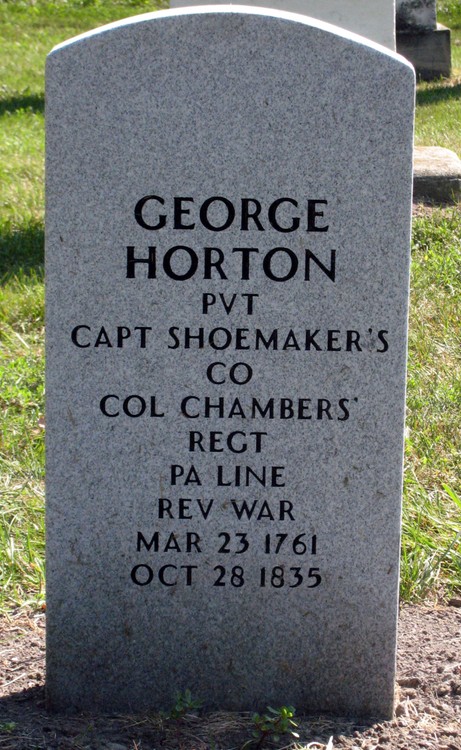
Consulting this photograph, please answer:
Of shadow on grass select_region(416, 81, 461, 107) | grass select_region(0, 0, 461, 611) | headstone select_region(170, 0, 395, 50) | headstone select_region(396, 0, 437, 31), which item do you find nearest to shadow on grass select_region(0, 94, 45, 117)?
grass select_region(0, 0, 461, 611)

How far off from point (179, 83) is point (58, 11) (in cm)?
1613

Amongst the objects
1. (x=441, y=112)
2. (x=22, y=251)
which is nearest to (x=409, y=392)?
(x=22, y=251)

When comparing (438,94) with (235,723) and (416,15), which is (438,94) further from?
(235,723)

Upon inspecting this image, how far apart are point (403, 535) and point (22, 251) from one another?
373cm

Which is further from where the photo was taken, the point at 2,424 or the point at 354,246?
the point at 2,424

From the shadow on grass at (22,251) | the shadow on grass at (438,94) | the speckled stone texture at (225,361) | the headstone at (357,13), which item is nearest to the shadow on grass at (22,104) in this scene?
the shadow on grass at (438,94)

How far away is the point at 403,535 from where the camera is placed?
10.6ft

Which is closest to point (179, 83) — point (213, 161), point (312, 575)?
point (213, 161)

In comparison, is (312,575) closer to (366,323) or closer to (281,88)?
(366,323)

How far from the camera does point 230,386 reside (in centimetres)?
245

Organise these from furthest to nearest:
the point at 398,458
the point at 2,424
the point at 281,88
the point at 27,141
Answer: the point at 27,141 → the point at 2,424 → the point at 398,458 → the point at 281,88

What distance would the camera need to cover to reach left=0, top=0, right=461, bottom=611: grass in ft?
10.3

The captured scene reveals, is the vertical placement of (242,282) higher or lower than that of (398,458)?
higher

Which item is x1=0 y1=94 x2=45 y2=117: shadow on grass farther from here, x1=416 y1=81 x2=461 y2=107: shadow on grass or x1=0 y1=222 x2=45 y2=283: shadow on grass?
x1=0 y1=222 x2=45 y2=283: shadow on grass
